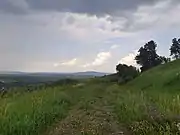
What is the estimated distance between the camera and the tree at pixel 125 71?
3184 inches

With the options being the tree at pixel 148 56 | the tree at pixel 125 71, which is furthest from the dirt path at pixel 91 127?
the tree at pixel 148 56

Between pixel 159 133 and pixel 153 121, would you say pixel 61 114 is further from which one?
pixel 159 133

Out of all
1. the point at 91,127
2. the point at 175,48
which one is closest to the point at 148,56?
the point at 175,48

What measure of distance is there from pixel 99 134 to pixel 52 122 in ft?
11.4

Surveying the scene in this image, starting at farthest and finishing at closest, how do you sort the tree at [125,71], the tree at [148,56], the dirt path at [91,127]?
the tree at [148,56], the tree at [125,71], the dirt path at [91,127]

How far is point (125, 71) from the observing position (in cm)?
8844

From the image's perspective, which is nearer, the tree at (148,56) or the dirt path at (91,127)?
the dirt path at (91,127)

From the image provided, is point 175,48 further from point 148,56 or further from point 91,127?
point 91,127

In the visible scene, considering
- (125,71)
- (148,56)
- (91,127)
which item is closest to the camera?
(91,127)

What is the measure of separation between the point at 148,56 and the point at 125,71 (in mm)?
22332

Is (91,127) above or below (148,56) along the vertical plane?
below

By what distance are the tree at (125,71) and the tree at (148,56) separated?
12.7 m

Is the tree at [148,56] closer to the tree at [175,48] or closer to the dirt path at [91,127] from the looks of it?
the tree at [175,48]

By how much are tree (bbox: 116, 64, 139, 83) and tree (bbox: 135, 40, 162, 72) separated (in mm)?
12675
